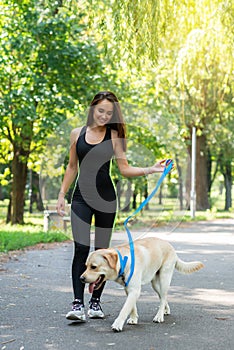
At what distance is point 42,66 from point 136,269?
45.2 feet

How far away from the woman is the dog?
0.41 meters

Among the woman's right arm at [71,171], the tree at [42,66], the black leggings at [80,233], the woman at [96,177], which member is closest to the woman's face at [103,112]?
the woman at [96,177]

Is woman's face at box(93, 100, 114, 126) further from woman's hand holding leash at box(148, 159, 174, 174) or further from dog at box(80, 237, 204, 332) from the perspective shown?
dog at box(80, 237, 204, 332)

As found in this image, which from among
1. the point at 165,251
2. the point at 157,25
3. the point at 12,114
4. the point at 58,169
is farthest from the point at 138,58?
the point at 12,114

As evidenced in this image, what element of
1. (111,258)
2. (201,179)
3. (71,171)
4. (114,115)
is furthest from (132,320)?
(201,179)

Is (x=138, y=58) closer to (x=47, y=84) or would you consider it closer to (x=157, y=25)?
(x=157, y=25)

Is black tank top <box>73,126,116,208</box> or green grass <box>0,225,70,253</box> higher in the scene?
black tank top <box>73,126,116,208</box>

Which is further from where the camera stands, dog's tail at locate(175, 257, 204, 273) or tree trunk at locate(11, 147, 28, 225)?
tree trunk at locate(11, 147, 28, 225)

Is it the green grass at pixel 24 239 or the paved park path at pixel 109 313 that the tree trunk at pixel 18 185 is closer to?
the green grass at pixel 24 239

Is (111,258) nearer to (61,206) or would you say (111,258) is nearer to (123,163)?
(61,206)

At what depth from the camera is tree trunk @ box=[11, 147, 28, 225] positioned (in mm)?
20406

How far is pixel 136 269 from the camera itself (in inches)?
226

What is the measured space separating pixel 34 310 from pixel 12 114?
1188cm

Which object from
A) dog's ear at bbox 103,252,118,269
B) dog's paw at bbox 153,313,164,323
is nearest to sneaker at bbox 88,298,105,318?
dog's paw at bbox 153,313,164,323
